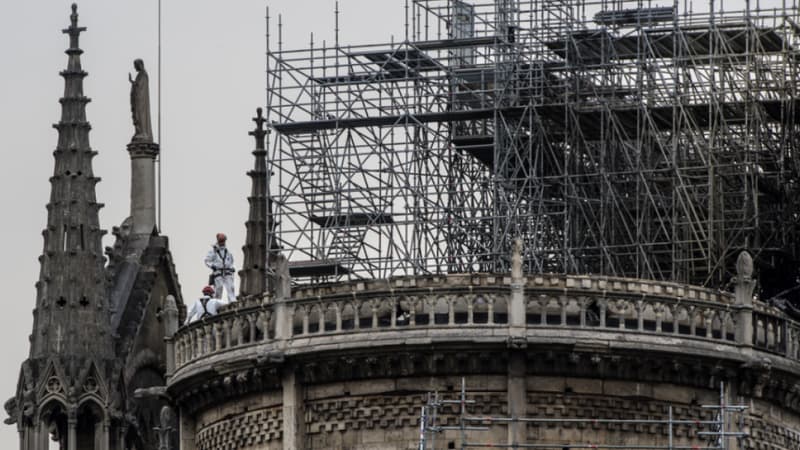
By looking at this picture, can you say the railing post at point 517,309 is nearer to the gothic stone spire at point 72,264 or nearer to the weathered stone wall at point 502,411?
the weathered stone wall at point 502,411

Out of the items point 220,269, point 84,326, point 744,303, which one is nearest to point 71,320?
point 84,326

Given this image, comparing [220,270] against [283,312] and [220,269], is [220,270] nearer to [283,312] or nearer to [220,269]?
[220,269]

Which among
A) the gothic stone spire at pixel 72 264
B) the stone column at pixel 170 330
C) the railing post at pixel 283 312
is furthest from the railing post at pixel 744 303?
the gothic stone spire at pixel 72 264

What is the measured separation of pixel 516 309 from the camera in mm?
73812

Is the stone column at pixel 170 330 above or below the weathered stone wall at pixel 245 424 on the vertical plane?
above

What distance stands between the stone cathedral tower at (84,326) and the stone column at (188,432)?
248 inches

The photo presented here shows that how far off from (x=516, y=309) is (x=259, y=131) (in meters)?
26.6

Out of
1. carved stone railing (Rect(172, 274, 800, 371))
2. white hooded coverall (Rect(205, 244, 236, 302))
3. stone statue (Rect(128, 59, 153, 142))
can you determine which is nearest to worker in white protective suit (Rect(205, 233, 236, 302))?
white hooded coverall (Rect(205, 244, 236, 302))

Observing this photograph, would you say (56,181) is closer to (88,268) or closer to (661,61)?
(88,268)

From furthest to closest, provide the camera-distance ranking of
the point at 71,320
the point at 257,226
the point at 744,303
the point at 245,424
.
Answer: the point at 257,226 < the point at 71,320 < the point at 245,424 < the point at 744,303

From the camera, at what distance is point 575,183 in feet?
307

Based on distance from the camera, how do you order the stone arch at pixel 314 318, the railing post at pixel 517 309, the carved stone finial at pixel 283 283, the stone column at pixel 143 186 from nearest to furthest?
the railing post at pixel 517 309 → the stone arch at pixel 314 318 → the carved stone finial at pixel 283 283 → the stone column at pixel 143 186

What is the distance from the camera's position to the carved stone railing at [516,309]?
74125mm

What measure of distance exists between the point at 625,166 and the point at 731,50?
13.3 ft
